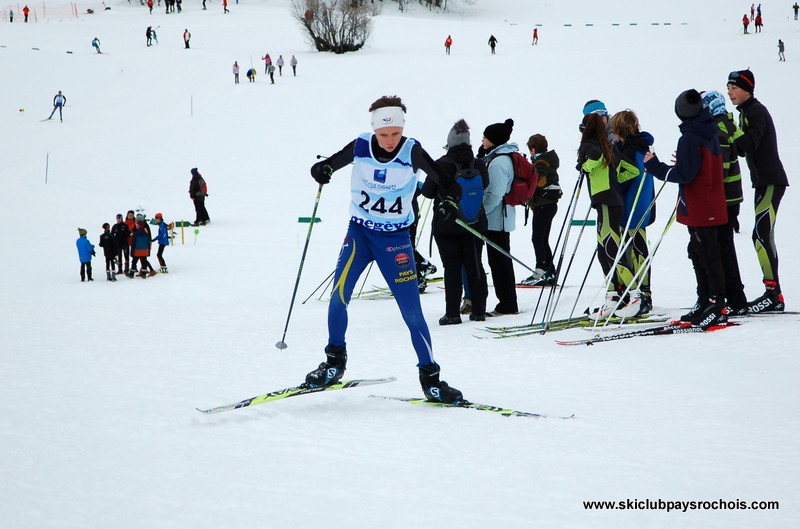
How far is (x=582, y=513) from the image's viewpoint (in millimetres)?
3199

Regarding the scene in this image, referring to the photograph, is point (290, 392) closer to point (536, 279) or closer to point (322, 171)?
point (322, 171)

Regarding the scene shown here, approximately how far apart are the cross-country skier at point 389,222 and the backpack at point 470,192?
2574 mm

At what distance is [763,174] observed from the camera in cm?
655

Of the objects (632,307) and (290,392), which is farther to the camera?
(632,307)

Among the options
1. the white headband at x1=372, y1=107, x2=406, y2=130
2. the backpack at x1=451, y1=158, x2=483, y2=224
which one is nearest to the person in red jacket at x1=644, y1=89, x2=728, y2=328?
the backpack at x1=451, y1=158, x2=483, y2=224

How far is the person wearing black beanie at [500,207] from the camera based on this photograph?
8.03 m

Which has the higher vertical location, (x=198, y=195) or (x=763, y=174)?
(x=763, y=174)

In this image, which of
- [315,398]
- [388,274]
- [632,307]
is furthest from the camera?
[632,307]

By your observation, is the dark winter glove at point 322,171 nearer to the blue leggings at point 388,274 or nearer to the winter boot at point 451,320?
the blue leggings at point 388,274

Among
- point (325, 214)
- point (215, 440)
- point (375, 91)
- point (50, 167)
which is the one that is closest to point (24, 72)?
point (50, 167)

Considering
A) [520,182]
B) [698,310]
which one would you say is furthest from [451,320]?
[698,310]

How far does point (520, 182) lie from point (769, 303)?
282 cm

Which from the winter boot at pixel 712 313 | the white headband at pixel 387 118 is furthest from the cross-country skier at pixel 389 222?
the winter boot at pixel 712 313

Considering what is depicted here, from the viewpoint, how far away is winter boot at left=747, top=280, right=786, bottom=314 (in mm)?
6590
